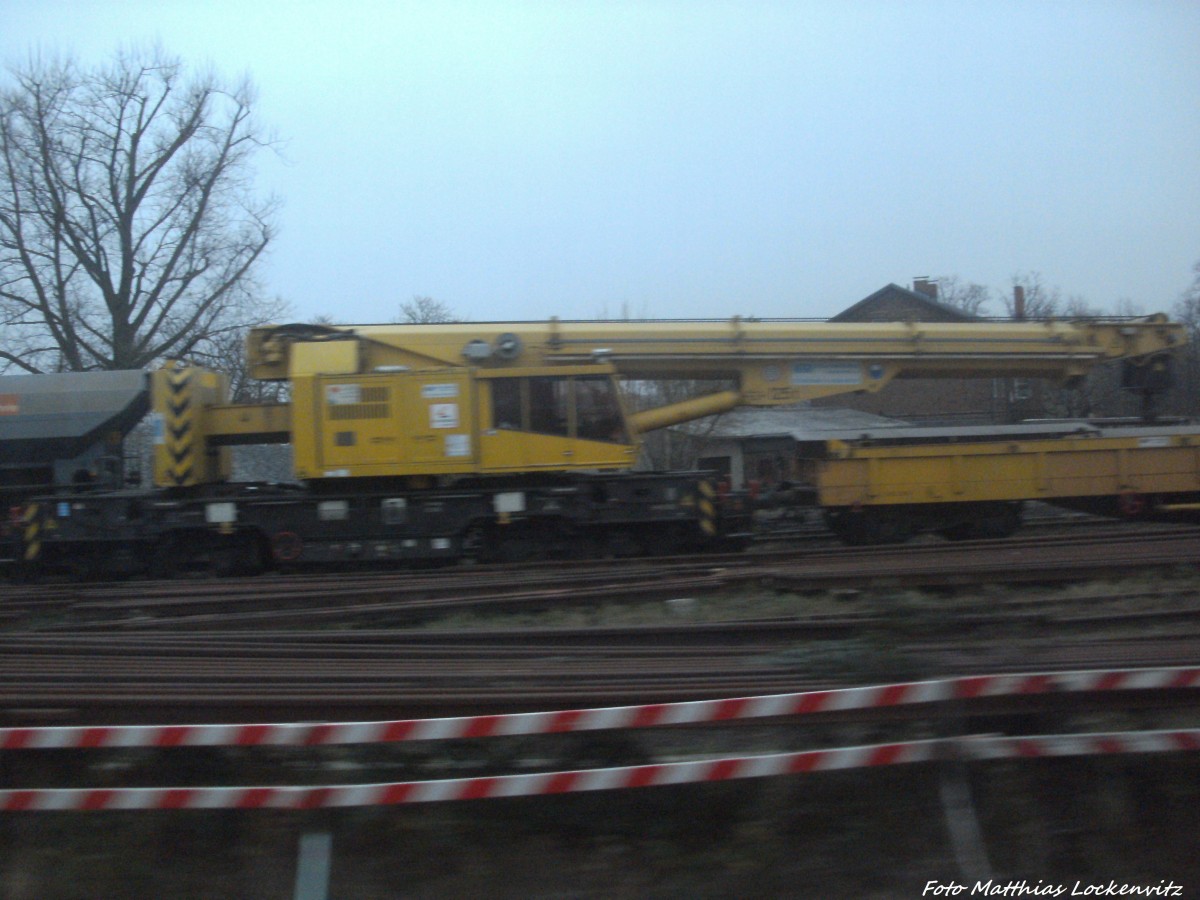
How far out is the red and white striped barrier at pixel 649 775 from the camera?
3.87m

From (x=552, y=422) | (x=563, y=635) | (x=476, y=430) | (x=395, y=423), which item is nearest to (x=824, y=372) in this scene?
(x=552, y=422)

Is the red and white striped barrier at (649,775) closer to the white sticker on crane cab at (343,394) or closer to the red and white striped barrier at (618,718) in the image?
the red and white striped barrier at (618,718)

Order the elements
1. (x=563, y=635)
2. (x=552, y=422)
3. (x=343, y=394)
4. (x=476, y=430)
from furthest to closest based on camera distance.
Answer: (x=552, y=422) → (x=476, y=430) → (x=343, y=394) → (x=563, y=635)

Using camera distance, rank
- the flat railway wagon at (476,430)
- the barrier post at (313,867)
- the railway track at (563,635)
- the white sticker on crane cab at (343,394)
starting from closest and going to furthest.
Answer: the barrier post at (313,867), the railway track at (563,635), the white sticker on crane cab at (343,394), the flat railway wagon at (476,430)

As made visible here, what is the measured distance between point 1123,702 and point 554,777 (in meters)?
2.58

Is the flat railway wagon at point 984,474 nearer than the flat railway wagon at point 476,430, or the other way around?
the flat railway wagon at point 476,430

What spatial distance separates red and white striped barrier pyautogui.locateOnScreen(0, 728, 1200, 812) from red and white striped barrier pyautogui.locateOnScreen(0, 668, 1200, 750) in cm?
18

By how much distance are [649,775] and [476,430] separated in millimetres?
8518

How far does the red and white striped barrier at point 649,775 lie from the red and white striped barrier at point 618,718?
183mm

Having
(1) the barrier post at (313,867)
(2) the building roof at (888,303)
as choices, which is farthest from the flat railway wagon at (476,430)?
(2) the building roof at (888,303)

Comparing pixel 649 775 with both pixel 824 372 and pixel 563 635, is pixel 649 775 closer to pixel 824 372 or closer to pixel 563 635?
pixel 563 635

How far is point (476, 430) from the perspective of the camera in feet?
39.5

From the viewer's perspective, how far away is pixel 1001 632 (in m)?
6.26

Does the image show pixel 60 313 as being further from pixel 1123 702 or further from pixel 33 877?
pixel 1123 702
